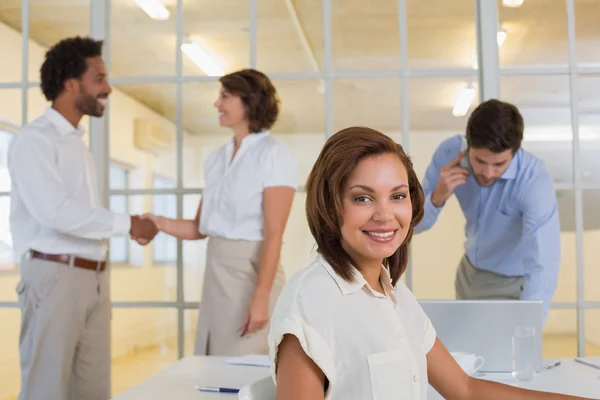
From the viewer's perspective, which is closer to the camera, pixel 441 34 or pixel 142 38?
pixel 441 34

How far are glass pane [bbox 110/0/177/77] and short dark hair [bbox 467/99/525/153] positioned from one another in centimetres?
153

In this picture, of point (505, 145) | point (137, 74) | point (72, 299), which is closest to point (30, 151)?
point (72, 299)

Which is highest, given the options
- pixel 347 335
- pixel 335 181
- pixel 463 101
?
pixel 463 101

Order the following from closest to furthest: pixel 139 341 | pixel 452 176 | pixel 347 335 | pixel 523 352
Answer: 1. pixel 347 335
2. pixel 523 352
3. pixel 452 176
4. pixel 139 341

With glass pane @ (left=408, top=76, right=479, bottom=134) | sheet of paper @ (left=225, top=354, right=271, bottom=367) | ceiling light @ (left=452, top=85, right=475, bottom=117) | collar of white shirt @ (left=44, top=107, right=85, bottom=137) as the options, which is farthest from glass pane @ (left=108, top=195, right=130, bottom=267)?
ceiling light @ (left=452, top=85, right=475, bottom=117)

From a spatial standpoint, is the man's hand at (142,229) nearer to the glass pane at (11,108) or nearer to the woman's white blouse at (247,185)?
the woman's white blouse at (247,185)

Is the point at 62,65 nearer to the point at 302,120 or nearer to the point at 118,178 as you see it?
the point at 118,178

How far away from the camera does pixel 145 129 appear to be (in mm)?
3455

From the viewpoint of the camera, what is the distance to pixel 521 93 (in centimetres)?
341

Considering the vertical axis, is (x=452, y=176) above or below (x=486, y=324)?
above

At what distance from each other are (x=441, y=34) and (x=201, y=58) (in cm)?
115

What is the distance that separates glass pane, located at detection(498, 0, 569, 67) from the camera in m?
3.37

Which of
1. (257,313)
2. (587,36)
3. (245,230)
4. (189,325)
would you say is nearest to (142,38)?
(245,230)

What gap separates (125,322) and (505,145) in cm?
199
